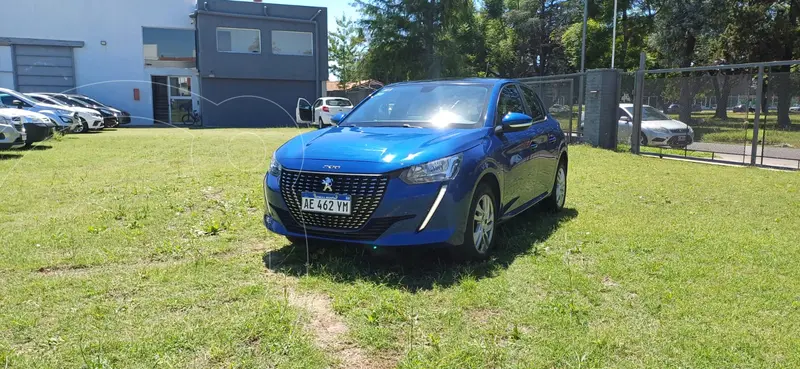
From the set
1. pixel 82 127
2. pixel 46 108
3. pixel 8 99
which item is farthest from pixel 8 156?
pixel 82 127

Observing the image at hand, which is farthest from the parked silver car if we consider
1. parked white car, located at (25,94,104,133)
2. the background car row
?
parked white car, located at (25,94,104,133)

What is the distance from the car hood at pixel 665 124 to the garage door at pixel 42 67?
28.8 metres

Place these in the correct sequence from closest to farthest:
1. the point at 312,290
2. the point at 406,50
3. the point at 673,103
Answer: the point at 312,290 → the point at 673,103 → the point at 406,50

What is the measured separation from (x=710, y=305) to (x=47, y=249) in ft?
17.3

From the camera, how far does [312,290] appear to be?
13.5ft

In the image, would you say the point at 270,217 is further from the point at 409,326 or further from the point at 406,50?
the point at 406,50

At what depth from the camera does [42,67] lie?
3070cm

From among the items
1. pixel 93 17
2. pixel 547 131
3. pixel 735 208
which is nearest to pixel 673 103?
pixel 735 208

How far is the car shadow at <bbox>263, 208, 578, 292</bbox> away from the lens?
14.3 ft

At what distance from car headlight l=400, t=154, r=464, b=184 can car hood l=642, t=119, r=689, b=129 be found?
11.6 m

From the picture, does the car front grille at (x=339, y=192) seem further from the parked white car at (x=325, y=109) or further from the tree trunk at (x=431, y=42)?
the tree trunk at (x=431, y=42)

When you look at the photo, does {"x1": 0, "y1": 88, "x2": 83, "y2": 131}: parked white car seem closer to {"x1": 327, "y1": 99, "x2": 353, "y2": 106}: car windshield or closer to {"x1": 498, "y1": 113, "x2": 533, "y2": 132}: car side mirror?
{"x1": 327, "y1": 99, "x2": 353, "y2": 106}: car windshield

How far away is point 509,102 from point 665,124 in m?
10.3

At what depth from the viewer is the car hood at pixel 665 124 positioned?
1417 centimetres
